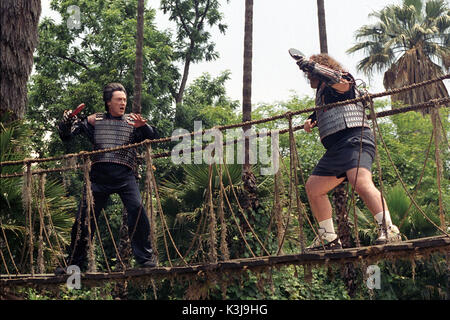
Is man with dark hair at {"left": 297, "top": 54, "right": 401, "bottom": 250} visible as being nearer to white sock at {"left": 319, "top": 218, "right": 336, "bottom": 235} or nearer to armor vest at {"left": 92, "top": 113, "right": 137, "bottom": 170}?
white sock at {"left": 319, "top": 218, "right": 336, "bottom": 235}

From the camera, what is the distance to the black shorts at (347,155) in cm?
405

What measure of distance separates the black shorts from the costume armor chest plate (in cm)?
7

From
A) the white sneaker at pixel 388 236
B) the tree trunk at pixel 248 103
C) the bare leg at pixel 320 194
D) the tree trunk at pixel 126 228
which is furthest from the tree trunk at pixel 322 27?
the white sneaker at pixel 388 236

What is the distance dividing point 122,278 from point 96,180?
2.69ft

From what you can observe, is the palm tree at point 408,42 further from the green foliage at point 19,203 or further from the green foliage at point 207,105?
the green foliage at point 19,203

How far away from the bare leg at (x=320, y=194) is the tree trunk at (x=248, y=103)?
386cm

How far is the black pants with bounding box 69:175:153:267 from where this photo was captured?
4805 mm

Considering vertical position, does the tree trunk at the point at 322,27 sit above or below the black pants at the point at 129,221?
above

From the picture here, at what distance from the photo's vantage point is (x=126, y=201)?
485cm

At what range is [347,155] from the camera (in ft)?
13.3

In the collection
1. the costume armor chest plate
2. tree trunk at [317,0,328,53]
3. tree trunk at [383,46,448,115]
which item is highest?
tree trunk at [383,46,448,115]

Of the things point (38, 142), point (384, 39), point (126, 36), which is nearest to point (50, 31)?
point (126, 36)

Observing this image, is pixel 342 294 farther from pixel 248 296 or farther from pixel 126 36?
pixel 126 36

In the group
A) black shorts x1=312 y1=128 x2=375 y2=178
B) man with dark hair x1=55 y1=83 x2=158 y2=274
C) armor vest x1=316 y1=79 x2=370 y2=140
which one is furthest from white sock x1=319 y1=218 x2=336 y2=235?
man with dark hair x1=55 y1=83 x2=158 y2=274
